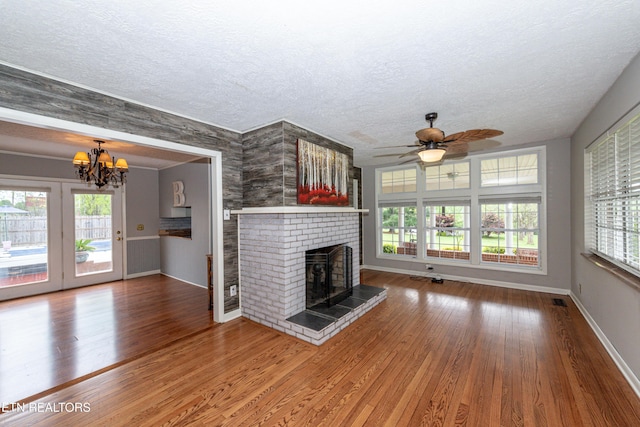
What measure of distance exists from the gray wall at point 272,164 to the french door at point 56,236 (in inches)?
160

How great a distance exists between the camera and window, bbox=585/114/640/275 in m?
2.21

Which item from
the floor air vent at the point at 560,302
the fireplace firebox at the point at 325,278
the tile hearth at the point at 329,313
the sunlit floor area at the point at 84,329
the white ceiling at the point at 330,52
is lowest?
the sunlit floor area at the point at 84,329

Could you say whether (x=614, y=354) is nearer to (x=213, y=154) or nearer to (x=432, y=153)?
(x=432, y=153)

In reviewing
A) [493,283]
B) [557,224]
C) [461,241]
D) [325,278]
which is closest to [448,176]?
[461,241]

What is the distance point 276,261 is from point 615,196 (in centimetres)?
362

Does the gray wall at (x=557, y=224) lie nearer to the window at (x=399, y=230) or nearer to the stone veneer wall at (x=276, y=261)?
the window at (x=399, y=230)

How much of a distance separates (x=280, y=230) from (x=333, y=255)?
1069 mm

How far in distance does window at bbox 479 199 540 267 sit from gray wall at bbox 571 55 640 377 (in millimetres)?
550

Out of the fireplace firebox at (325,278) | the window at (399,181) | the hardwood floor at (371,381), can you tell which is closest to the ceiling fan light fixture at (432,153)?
the fireplace firebox at (325,278)

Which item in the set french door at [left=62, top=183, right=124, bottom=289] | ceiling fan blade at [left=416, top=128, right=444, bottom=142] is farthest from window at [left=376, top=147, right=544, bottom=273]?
french door at [left=62, top=183, right=124, bottom=289]

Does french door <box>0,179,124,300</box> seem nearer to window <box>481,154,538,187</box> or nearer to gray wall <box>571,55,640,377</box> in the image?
window <box>481,154,538,187</box>

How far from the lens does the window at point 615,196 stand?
2211mm

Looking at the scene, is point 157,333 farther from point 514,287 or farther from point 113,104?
point 514,287

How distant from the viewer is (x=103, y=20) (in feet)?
4.94
